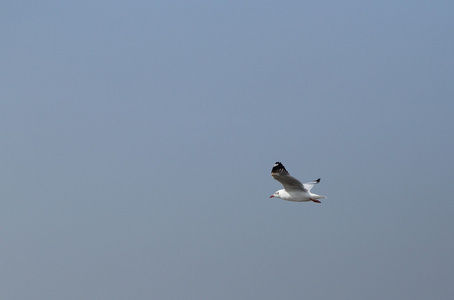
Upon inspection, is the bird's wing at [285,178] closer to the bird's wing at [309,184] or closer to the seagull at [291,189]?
the seagull at [291,189]

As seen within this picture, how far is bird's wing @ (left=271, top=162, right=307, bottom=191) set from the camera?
24828mm

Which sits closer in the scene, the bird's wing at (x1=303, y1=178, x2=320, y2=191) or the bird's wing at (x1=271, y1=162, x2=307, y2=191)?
the bird's wing at (x1=271, y1=162, x2=307, y2=191)

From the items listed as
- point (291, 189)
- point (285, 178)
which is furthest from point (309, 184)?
point (285, 178)

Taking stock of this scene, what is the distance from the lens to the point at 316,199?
26812 mm

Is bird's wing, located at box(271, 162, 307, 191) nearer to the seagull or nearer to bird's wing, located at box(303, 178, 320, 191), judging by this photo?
the seagull

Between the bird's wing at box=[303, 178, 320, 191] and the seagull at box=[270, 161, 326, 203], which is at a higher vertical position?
the bird's wing at box=[303, 178, 320, 191]

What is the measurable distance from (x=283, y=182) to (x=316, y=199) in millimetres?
1602

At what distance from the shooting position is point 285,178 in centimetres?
2544

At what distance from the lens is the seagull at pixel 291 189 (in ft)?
82.1

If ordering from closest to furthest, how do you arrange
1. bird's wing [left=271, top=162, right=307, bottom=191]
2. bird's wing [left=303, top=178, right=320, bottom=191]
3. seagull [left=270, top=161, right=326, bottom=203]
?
bird's wing [left=271, top=162, right=307, bottom=191], seagull [left=270, top=161, right=326, bottom=203], bird's wing [left=303, top=178, right=320, bottom=191]

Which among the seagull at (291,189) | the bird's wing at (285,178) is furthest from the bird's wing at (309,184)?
the bird's wing at (285,178)

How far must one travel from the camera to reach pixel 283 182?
26.0m

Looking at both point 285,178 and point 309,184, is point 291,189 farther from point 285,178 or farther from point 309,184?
point 309,184

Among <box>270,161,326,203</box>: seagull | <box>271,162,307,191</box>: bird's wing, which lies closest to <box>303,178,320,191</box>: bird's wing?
<box>270,161,326,203</box>: seagull
